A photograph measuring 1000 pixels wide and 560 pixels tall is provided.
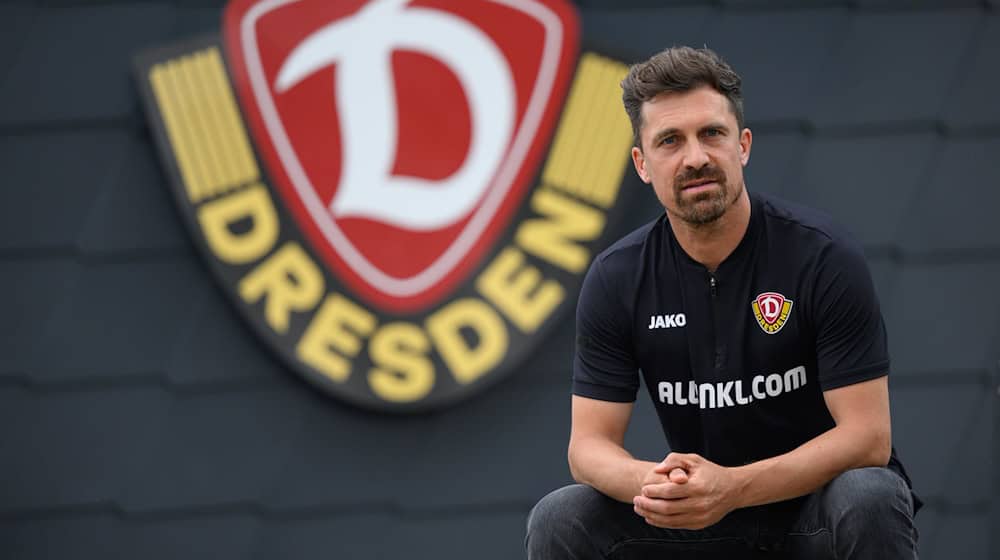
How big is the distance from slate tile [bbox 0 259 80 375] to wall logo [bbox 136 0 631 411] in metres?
0.32

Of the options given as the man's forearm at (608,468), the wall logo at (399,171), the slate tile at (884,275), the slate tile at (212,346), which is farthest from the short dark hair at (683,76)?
the slate tile at (212,346)

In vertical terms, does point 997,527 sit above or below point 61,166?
below

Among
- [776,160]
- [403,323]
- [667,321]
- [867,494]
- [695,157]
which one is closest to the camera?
[867,494]

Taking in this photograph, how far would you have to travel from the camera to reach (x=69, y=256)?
2.94 m

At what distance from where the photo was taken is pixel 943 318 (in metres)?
3.03

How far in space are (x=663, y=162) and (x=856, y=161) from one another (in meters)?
1.22

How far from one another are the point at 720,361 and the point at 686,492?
243mm

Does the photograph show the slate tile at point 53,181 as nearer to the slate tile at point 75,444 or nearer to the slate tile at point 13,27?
the slate tile at point 13,27

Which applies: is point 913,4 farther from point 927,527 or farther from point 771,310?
point 771,310

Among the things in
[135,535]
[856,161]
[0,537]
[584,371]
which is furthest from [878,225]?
[0,537]

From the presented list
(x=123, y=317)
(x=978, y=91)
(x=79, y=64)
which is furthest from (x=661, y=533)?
(x=79, y=64)

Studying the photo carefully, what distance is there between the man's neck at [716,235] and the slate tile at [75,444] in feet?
4.62

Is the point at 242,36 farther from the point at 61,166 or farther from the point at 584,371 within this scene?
the point at 584,371

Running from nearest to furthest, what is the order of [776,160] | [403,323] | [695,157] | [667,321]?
[695,157] → [667,321] → [403,323] → [776,160]
